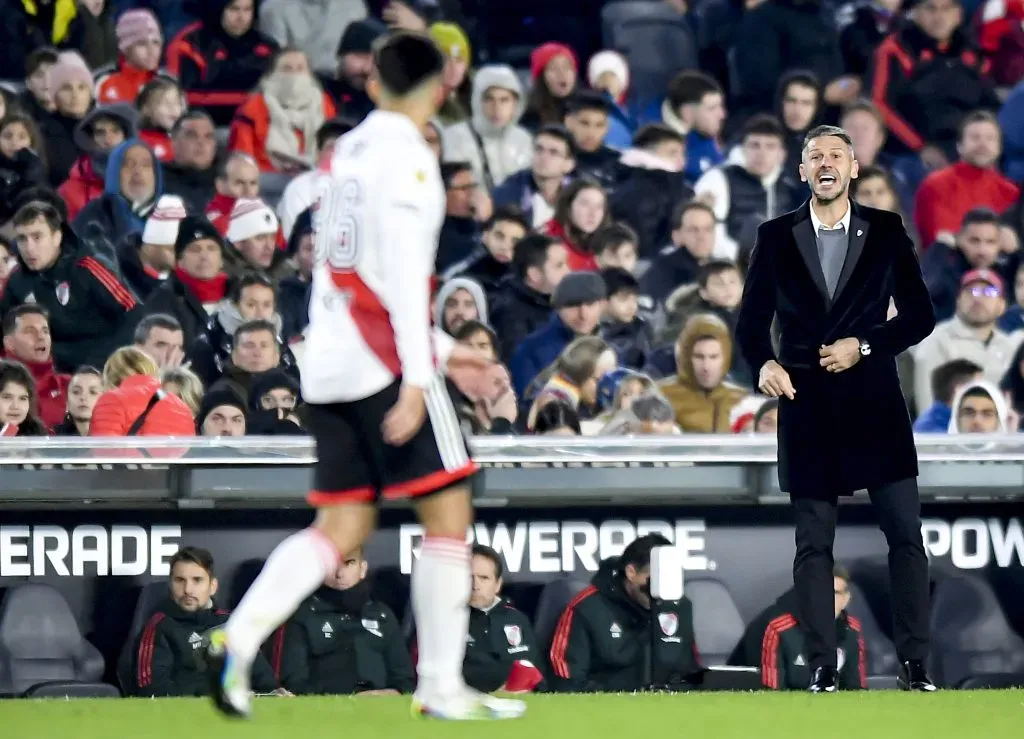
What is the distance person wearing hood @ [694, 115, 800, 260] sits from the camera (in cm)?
1251

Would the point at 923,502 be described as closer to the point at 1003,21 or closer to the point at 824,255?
the point at 824,255

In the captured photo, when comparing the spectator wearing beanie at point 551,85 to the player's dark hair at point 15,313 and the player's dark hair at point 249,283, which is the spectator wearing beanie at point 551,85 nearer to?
the player's dark hair at point 249,283

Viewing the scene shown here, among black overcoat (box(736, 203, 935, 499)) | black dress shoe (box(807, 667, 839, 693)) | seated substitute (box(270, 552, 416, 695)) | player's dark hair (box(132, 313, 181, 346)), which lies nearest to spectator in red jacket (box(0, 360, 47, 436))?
player's dark hair (box(132, 313, 181, 346))

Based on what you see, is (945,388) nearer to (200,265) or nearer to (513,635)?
(513,635)

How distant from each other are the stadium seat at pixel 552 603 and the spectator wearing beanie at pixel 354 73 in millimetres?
6192

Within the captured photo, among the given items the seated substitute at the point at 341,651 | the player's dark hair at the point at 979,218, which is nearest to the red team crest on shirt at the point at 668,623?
the seated substitute at the point at 341,651

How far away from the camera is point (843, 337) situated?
6.64 meters

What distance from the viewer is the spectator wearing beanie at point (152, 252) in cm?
1127

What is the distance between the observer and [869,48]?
47.8ft

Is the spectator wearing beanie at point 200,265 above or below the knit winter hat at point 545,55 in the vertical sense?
below

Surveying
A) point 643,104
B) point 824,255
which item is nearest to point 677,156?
point 643,104

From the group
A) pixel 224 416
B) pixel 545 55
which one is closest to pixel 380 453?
pixel 224 416

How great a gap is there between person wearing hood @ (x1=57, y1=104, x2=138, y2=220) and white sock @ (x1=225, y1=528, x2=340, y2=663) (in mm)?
7174

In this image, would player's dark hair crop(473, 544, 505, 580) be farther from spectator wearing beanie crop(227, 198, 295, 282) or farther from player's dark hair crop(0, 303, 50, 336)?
spectator wearing beanie crop(227, 198, 295, 282)
